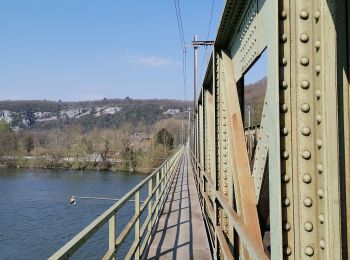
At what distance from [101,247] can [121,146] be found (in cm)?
9181

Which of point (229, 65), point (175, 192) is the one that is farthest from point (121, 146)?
point (229, 65)

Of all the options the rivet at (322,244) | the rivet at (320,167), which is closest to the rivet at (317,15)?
the rivet at (320,167)

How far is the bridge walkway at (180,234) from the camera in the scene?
6.74 m

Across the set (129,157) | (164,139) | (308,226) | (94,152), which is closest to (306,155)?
(308,226)

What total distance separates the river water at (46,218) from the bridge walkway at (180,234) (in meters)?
14.3

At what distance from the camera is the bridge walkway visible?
674 centimetres

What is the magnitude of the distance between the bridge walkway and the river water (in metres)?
14.3

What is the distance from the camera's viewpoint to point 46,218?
39.8 metres

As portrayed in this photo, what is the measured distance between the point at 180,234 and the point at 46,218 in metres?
34.3

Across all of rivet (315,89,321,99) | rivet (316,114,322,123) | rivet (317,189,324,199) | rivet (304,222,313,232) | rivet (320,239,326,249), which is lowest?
rivet (320,239,326,249)

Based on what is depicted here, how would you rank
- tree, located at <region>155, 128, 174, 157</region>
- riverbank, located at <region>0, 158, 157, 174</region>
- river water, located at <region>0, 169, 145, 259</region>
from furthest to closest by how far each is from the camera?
tree, located at <region>155, 128, 174, 157</region> < riverbank, located at <region>0, 158, 157, 174</region> < river water, located at <region>0, 169, 145, 259</region>

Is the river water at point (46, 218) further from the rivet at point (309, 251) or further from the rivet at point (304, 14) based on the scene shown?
the rivet at point (304, 14)

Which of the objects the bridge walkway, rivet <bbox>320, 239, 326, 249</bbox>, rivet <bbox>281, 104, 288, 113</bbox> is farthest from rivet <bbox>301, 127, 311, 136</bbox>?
the bridge walkway

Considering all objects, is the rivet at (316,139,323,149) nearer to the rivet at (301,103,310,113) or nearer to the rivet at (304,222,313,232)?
the rivet at (301,103,310,113)
